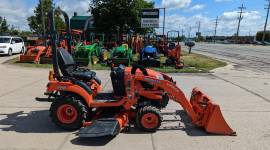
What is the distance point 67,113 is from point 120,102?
1002 mm

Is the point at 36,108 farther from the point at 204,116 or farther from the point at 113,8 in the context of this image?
the point at 113,8

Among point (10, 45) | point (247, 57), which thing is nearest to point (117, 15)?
point (10, 45)

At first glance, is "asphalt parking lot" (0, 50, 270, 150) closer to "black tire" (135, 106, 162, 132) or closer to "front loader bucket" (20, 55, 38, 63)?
"black tire" (135, 106, 162, 132)

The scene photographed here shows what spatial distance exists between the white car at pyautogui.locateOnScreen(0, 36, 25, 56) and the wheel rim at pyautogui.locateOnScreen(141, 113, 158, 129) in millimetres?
22522

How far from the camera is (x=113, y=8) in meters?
33.3

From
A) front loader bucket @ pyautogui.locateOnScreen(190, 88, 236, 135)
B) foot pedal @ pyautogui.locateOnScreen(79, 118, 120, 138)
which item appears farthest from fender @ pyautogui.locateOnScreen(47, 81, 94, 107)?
front loader bucket @ pyautogui.locateOnScreen(190, 88, 236, 135)

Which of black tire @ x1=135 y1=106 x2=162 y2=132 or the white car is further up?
black tire @ x1=135 y1=106 x2=162 y2=132

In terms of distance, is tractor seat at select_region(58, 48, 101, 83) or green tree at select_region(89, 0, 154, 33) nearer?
tractor seat at select_region(58, 48, 101, 83)

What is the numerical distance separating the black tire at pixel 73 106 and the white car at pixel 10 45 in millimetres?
21712

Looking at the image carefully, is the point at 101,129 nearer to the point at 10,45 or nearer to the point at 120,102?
the point at 120,102

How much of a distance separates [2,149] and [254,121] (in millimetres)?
4940

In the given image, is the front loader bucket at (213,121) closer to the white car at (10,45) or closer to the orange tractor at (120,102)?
the orange tractor at (120,102)

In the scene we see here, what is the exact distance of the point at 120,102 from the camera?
635 centimetres

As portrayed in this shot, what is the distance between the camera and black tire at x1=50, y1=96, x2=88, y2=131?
20.2ft
